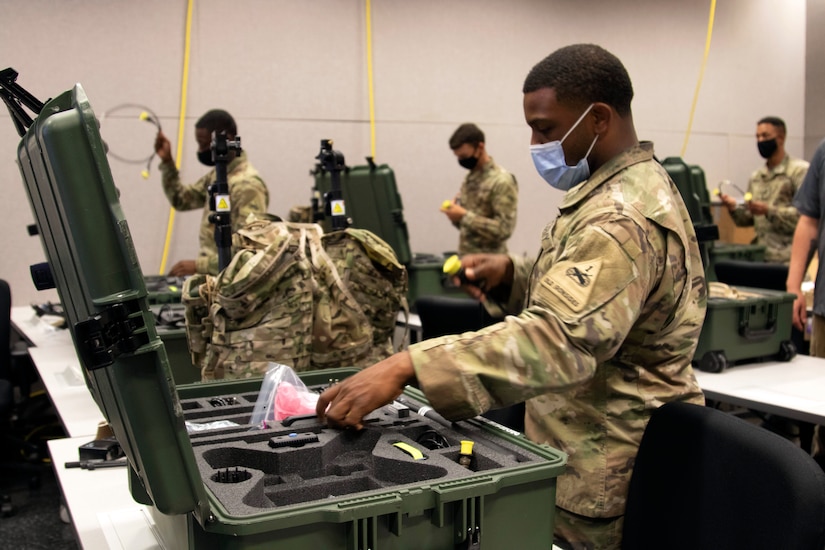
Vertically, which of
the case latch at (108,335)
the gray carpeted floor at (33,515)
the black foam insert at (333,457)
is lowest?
the gray carpeted floor at (33,515)

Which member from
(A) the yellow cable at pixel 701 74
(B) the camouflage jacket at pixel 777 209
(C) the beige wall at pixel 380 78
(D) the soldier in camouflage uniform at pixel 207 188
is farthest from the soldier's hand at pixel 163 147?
(A) the yellow cable at pixel 701 74

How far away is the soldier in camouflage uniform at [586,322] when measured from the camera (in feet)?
3.95

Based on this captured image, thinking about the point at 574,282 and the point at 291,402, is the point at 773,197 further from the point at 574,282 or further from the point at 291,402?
the point at 291,402

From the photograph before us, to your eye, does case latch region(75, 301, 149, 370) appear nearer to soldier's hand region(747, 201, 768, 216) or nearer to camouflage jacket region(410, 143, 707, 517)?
camouflage jacket region(410, 143, 707, 517)

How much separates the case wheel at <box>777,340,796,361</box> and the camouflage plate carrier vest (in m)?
1.50

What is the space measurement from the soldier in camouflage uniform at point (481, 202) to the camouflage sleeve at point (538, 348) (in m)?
3.69

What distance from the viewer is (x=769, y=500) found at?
1201 millimetres

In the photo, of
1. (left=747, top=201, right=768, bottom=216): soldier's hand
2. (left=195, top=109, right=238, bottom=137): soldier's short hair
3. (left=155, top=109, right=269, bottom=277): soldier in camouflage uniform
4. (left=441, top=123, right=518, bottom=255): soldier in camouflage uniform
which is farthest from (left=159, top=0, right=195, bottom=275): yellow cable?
(left=747, top=201, right=768, bottom=216): soldier's hand

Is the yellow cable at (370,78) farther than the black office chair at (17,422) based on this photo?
Yes

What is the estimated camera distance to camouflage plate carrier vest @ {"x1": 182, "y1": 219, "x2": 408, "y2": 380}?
2279mm

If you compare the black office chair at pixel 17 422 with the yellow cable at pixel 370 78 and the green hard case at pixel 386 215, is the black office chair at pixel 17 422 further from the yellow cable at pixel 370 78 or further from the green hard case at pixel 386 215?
the yellow cable at pixel 370 78

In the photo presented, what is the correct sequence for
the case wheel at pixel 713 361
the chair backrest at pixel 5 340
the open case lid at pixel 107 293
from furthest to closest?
the chair backrest at pixel 5 340
the case wheel at pixel 713 361
the open case lid at pixel 107 293

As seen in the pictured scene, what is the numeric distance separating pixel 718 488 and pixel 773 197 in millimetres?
5282

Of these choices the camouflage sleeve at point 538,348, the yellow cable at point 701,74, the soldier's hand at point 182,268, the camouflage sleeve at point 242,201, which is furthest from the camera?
the yellow cable at point 701,74
